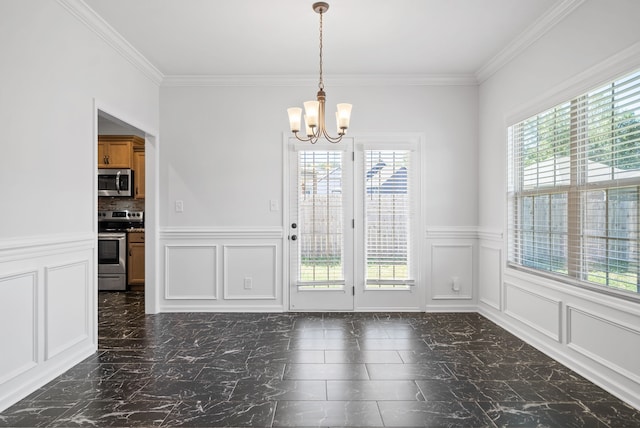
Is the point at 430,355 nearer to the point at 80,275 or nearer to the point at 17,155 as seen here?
the point at 80,275

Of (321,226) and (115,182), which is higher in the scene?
(115,182)

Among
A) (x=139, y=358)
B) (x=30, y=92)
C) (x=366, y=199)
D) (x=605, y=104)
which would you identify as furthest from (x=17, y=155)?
(x=605, y=104)

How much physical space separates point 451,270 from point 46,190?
4004 mm

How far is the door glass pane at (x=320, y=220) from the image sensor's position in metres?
4.57

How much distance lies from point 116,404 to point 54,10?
106 inches

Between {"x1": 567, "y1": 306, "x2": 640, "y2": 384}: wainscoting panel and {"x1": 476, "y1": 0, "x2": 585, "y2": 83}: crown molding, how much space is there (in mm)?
2223

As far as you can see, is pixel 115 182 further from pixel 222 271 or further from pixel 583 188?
pixel 583 188

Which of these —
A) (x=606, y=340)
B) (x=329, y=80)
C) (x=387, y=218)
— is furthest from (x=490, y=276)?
(x=329, y=80)

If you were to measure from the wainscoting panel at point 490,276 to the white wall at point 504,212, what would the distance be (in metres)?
0.01

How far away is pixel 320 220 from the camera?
4578mm

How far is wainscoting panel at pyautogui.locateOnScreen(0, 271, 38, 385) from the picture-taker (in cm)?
237

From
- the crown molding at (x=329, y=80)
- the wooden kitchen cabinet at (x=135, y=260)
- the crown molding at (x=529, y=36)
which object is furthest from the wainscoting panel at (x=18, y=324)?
the crown molding at (x=529, y=36)

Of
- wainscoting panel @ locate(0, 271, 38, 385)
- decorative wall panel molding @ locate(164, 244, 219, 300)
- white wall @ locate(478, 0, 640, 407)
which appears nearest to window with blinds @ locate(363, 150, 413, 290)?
white wall @ locate(478, 0, 640, 407)

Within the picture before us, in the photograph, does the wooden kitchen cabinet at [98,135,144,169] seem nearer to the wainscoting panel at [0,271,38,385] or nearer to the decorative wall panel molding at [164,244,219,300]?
the decorative wall panel molding at [164,244,219,300]
